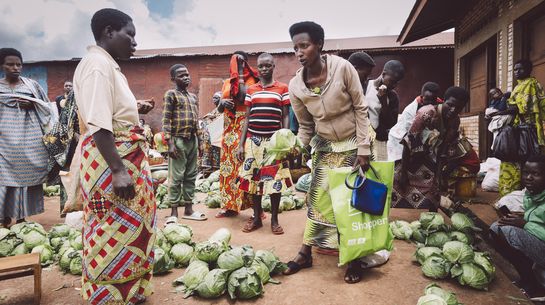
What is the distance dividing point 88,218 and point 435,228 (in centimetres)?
309

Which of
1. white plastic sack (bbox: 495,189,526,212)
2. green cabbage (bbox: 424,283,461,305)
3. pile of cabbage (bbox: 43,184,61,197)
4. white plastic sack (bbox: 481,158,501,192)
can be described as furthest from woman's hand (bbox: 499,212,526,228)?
pile of cabbage (bbox: 43,184,61,197)

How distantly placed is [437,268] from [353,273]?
2.15ft

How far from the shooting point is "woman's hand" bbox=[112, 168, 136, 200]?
1908mm

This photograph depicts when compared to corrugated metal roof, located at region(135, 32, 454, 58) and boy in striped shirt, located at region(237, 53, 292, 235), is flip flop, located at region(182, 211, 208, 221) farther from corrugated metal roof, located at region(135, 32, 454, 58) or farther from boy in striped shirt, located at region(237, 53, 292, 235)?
corrugated metal roof, located at region(135, 32, 454, 58)

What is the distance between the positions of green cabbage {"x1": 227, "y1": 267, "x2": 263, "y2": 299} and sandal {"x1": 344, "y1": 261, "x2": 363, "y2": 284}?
0.72m

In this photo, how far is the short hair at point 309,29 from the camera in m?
2.62

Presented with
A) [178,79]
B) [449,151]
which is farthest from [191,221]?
[449,151]

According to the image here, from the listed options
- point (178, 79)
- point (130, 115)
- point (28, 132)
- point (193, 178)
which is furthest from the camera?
point (193, 178)

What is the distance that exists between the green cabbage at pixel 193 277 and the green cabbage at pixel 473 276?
196 cm

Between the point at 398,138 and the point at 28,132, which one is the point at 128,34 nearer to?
the point at 28,132

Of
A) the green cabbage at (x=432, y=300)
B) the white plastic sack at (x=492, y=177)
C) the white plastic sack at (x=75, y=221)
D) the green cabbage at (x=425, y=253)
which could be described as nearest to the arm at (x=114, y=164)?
the green cabbage at (x=432, y=300)

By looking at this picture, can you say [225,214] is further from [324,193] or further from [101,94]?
[101,94]

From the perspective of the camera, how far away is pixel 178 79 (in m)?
4.53

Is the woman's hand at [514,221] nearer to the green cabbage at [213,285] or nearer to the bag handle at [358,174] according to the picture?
the bag handle at [358,174]
